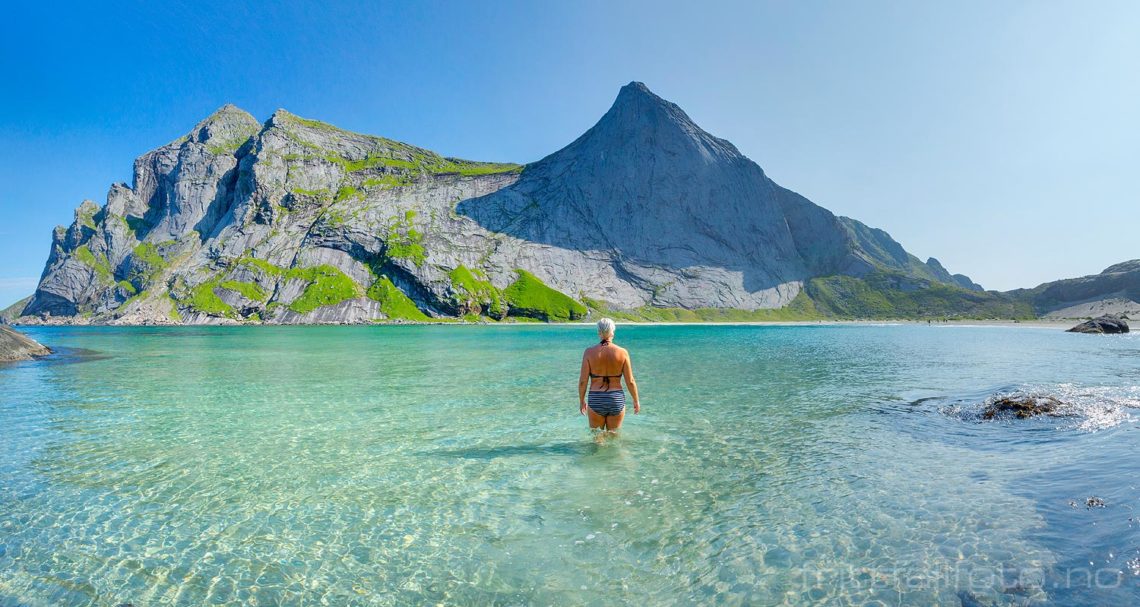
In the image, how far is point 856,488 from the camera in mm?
11141

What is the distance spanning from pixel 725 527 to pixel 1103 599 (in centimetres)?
492

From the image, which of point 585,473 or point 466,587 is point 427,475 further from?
point 466,587

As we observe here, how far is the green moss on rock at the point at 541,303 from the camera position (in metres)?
188

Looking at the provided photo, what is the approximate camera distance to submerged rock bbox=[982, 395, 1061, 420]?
60.5ft

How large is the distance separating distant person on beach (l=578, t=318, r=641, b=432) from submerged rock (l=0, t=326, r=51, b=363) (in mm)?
56126

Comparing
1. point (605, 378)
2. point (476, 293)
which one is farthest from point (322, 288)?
point (605, 378)

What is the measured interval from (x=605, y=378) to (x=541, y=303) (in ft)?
582

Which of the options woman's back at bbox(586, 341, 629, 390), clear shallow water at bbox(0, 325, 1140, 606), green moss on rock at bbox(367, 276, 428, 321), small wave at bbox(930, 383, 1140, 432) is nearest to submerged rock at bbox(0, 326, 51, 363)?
clear shallow water at bbox(0, 325, 1140, 606)

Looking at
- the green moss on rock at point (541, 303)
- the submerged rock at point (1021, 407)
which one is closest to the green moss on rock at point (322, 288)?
the green moss on rock at point (541, 303)

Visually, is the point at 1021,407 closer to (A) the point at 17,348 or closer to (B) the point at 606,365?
(B) the point at 606,365

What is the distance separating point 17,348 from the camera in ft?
152

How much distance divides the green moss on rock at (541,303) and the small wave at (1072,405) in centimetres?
16271

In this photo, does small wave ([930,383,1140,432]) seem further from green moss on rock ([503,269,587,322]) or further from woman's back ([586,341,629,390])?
green moss on rock ([503,269,587,322])

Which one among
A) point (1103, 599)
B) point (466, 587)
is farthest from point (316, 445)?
point (1103, 599)
